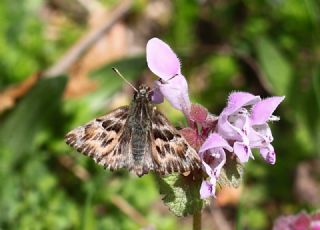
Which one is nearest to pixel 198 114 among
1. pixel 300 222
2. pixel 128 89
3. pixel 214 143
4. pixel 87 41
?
pixel 214 143

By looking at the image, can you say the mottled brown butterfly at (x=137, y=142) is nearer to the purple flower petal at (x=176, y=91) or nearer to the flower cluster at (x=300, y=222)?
the purple flower petal at (x=176, y=91)

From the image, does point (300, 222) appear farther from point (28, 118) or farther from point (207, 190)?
point (28, 118)

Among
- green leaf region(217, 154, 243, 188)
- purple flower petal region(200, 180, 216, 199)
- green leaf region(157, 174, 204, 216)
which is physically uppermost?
purple flower petal region(200, 180, 216, 199)

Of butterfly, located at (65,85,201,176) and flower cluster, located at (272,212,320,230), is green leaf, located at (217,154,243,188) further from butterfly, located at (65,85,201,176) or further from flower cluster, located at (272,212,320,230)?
flower cluster, located at (272,212,320,230)

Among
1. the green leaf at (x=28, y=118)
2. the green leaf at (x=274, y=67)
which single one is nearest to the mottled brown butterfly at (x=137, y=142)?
the green leaf at (x=28, y=118)

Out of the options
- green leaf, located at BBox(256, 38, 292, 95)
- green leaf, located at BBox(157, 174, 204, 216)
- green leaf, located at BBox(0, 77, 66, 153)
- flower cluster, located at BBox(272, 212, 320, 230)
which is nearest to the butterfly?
green leaf, located at BBox(157, 174, 204, 216)

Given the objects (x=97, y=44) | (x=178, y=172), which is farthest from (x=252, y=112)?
(x=97, y=44)
